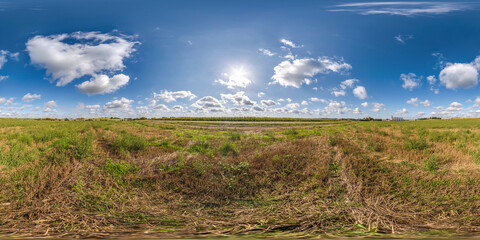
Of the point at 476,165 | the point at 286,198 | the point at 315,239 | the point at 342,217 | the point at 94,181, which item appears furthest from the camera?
the point at 476,165

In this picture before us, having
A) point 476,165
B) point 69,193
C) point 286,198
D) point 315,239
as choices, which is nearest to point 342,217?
point 315,239

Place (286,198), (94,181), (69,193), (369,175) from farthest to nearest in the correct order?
(369,175) → (94,181) → (286,198) → (69,193)

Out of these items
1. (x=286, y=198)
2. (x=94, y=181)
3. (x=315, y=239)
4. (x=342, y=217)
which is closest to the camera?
(x=315, y=239)

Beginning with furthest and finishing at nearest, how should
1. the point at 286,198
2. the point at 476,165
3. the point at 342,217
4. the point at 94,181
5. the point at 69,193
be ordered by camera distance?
1. the point at 476,165
2. the point at 94,181
3. the point at 286,198
4. the point at 69,193
5. the point at 342,217

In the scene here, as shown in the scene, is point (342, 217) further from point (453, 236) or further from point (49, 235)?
point (49, 235)

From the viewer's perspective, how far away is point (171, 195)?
13.1 feet

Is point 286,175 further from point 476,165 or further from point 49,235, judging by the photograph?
point 476,165

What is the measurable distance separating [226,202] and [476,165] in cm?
815

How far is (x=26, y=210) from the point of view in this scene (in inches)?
116

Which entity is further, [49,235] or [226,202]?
[226,202]

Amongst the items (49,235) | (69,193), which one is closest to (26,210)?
(69,193)

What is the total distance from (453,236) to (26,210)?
584 cm

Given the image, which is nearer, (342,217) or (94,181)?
(342,217)

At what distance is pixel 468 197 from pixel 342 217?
3.03 metres
